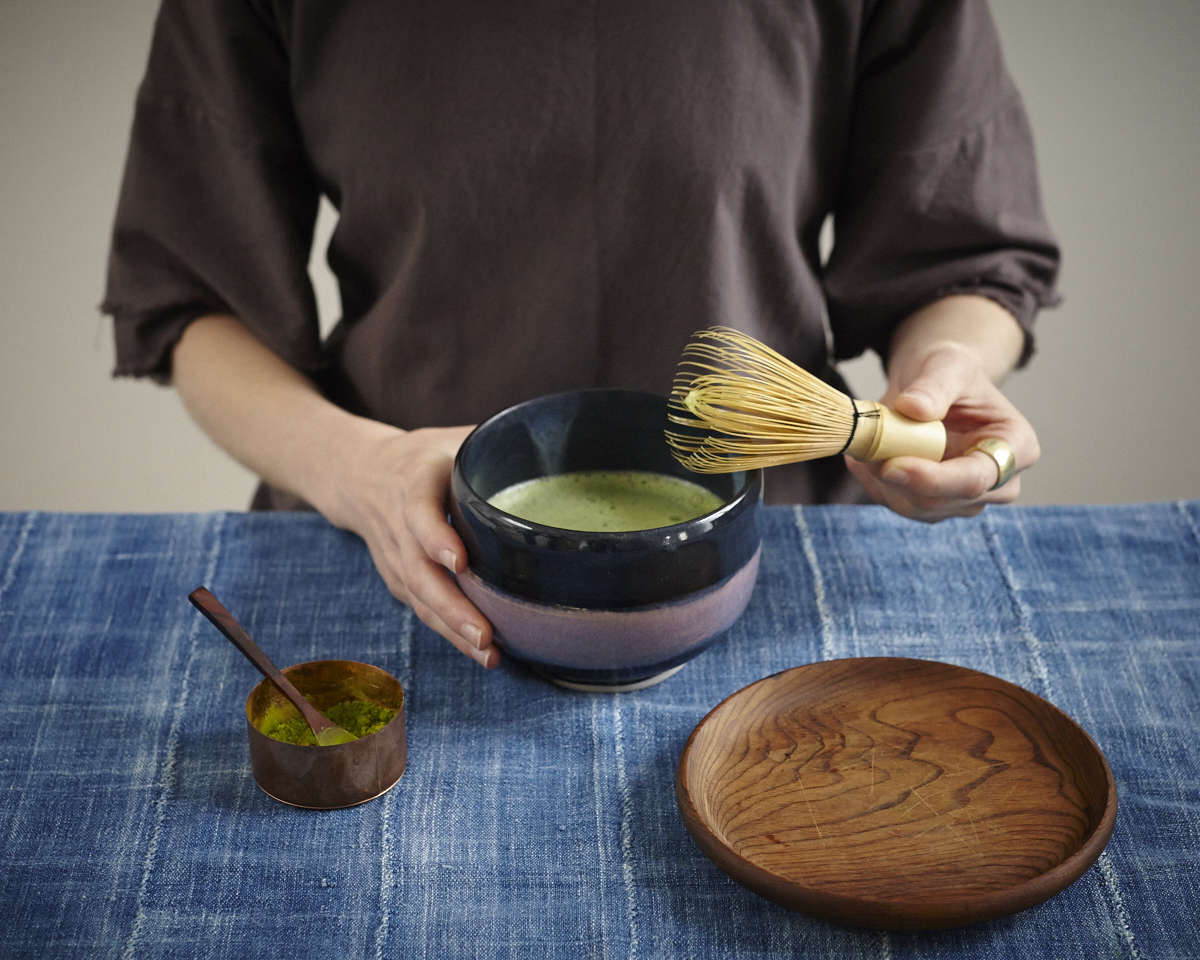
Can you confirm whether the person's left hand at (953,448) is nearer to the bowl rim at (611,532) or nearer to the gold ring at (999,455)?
the gold ring at (999,455)

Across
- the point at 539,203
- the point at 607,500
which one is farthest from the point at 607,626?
the point at 539,203

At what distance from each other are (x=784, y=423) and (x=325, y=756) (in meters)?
0.29

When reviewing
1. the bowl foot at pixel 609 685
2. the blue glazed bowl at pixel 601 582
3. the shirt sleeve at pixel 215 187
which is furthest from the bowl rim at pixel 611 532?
the shirt sleeve at pixel 215 187

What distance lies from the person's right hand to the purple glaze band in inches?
0.5

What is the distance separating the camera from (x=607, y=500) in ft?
2.27

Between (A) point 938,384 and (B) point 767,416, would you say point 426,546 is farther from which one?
(A) point 938,384

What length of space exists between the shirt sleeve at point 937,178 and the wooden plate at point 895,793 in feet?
1.33

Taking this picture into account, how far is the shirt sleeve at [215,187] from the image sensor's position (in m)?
0.86

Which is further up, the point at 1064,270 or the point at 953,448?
the point at 953,448

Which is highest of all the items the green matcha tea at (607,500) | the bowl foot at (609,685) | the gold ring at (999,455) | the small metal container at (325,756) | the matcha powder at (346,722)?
the gold ring at (999,455)

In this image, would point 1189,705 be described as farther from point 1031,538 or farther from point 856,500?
point 856,500

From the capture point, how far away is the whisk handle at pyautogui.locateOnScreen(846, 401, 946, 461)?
0.63 metres

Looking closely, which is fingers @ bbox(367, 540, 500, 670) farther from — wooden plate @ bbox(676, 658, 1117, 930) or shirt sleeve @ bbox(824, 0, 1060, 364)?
shirt sleeve @ bbox(824, 0, 1060, 364)

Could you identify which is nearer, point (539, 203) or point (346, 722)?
point (346, 722)
